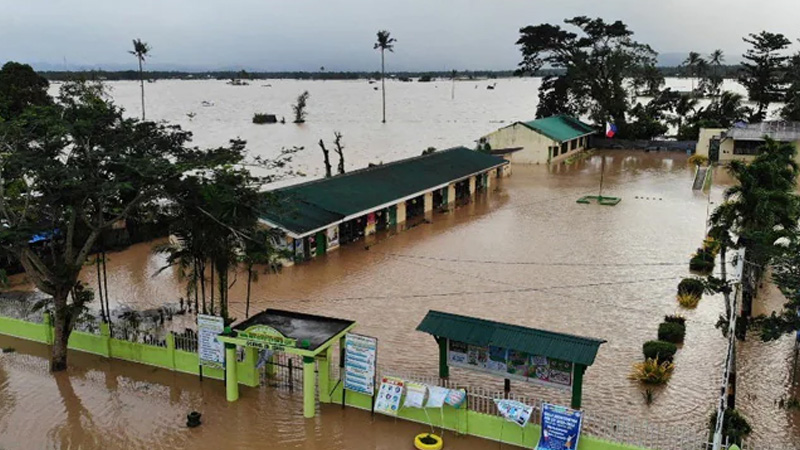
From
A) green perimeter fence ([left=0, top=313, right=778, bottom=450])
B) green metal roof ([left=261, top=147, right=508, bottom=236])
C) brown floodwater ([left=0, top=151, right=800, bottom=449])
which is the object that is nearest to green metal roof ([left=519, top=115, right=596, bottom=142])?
green metal roof ([left=261, top=147, right=508, bottom=236])

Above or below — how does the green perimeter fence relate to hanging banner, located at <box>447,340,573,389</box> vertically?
below

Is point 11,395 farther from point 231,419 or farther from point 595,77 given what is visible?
point 595,77

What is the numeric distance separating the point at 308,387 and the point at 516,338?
486 centimetres

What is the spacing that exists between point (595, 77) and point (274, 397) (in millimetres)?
59891

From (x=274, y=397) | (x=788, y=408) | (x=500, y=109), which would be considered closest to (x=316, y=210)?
(x=274, y=397)

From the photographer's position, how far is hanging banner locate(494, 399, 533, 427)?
13.7 meters

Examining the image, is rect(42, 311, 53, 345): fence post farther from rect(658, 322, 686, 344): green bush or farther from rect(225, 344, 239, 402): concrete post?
rect(658, 322, 686, 344): green bush

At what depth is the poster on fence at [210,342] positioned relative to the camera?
16.5 meters

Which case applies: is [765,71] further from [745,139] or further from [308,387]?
[308,387]

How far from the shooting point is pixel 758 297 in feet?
79.2

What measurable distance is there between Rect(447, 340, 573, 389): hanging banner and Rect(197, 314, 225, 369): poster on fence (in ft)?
18.4

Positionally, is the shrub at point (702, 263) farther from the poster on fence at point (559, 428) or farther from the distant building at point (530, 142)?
the distant building at point (530, 142)

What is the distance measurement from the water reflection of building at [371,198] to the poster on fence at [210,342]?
4933 millimetres

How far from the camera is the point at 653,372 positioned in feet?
58.0
